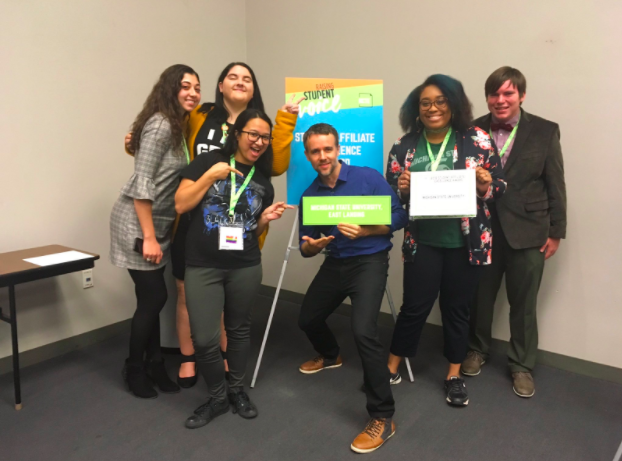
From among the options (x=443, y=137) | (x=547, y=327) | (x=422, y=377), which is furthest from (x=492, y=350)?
(x=443, y=137)

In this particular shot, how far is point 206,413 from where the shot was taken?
201 centimetres

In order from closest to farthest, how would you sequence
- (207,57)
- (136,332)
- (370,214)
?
1. (370,214)
2. (136,332)
3. (207,57)

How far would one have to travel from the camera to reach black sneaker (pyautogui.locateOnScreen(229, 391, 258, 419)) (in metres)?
2.05

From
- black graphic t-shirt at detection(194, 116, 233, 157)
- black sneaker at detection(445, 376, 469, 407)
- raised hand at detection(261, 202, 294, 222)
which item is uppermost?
Result: black graphic t-shirt at detection(194, 116, 233, 157)

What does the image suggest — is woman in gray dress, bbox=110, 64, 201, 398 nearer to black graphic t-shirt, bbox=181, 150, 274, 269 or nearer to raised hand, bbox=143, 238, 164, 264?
raised hand, bbox=143, 238, 164, 264

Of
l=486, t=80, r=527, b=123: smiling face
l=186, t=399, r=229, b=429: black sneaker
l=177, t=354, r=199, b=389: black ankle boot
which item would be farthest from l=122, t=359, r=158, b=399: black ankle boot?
l=486, t=80, r=527, b=123: smiling face

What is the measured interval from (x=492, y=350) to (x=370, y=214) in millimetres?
1632

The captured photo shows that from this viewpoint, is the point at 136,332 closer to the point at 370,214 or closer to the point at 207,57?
the point at 370,214

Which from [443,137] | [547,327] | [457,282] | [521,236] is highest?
[443,137]

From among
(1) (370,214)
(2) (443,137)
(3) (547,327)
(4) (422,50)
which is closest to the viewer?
(1) (370,214)

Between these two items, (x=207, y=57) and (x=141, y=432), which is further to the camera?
(x=207, y=57)

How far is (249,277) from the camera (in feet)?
6.33

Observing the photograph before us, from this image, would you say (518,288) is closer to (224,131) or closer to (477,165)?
(477,165)

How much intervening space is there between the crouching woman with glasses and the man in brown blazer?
A: 124 centimetres
